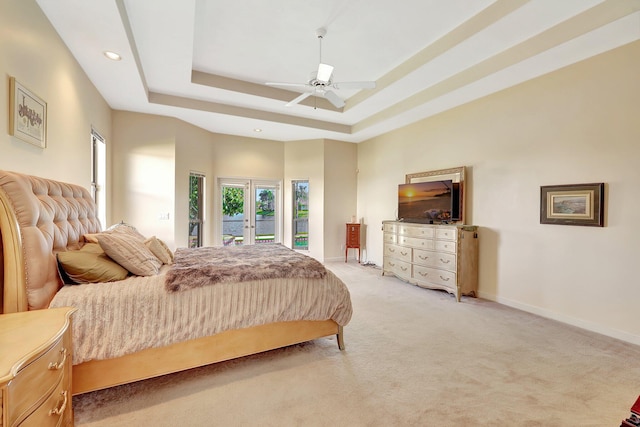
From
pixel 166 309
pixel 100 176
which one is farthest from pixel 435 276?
pixel 100 176

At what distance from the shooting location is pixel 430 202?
460 centimetres

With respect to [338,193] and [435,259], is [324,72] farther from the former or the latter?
[338,193]

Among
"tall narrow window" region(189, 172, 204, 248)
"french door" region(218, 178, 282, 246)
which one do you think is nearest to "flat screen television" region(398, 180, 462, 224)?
"french door" region(218, 178, 282, 246)

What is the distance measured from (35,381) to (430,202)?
15.3 ft

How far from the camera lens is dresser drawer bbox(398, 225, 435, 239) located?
429cm

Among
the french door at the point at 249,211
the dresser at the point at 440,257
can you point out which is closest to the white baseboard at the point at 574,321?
the dresser at the point at 440,257

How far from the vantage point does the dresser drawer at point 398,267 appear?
4680 mm

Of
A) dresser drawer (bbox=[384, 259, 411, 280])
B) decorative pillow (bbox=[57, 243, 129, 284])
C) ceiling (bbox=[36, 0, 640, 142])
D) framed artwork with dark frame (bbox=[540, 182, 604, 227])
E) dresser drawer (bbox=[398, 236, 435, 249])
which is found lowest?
dresser drawer (bbox=[384, 259, 411, 280])

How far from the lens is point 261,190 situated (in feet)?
22.1

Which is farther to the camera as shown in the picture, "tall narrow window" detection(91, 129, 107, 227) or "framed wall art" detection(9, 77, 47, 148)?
"tall narrow window" detection(91, 129, 107, 227)

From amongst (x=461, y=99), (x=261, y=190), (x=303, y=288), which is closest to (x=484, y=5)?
(x=461, y=99)

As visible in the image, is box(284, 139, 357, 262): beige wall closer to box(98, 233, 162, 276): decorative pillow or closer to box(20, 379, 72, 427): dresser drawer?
box(98, 233, 162, 276): decorative pillow

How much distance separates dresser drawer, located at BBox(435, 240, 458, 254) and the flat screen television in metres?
0.44

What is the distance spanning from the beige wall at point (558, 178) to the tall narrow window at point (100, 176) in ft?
17.5
